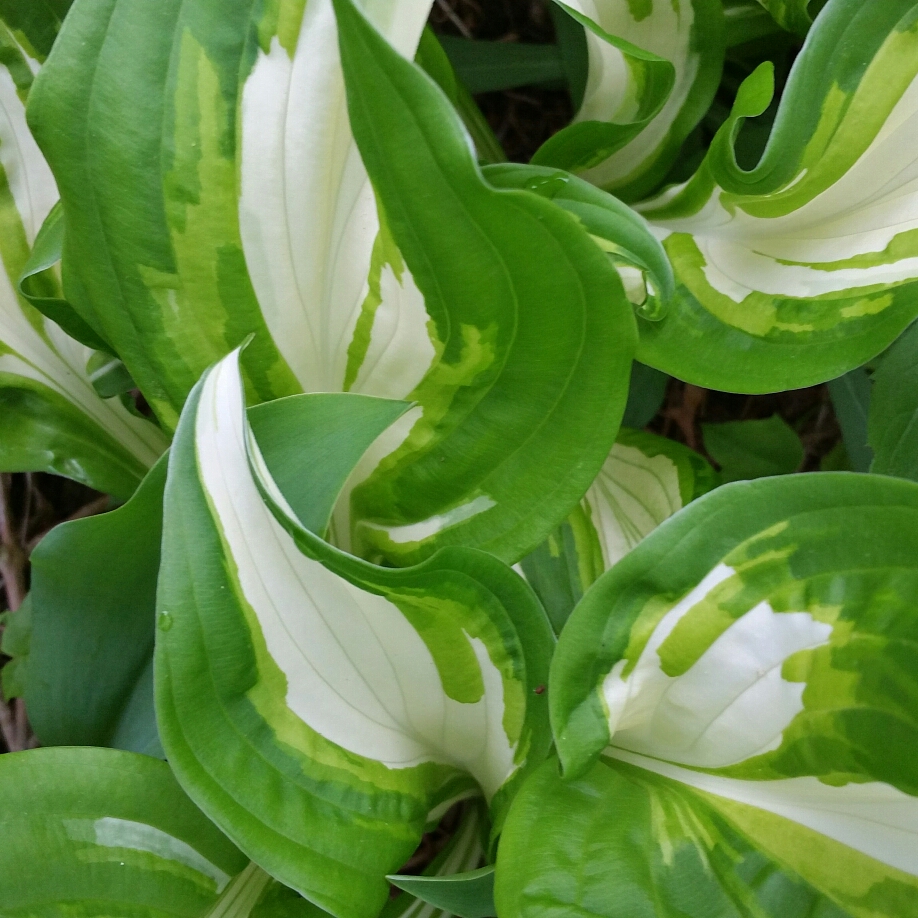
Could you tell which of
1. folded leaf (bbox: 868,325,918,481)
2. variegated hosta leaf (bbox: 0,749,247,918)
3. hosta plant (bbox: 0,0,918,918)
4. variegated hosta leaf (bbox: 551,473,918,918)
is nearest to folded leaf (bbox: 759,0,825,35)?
hosta plant (bbox: 0,0,918,918)

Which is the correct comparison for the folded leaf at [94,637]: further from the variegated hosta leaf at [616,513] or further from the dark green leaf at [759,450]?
the dark green leaf at [759,450]

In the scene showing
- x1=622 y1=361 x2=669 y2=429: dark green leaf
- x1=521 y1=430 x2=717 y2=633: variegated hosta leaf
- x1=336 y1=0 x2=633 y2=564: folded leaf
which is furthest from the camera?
x1=622 y1=361 x2=669 y2=429: dark green leaf

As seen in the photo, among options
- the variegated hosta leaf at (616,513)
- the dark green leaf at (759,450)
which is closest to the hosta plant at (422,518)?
the variegated hosta leaf at (616,513)

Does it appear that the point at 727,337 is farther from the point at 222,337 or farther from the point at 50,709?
the point at 50,709

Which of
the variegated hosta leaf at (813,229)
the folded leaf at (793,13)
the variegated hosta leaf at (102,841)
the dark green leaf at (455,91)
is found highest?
the folded leaf at (793,13)

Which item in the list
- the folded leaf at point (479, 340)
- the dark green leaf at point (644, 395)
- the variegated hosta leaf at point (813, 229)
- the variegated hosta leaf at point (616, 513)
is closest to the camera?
the folded leaf at point (479, 340)

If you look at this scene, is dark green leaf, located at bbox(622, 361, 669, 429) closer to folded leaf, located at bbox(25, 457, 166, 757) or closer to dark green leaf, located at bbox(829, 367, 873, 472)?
dark green leaf, located at bbox(829, 367, 873, 472)

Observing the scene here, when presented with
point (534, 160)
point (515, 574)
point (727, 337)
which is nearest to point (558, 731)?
point (515, 574)

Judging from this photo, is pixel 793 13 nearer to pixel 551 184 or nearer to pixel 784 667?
pixel 551 184
